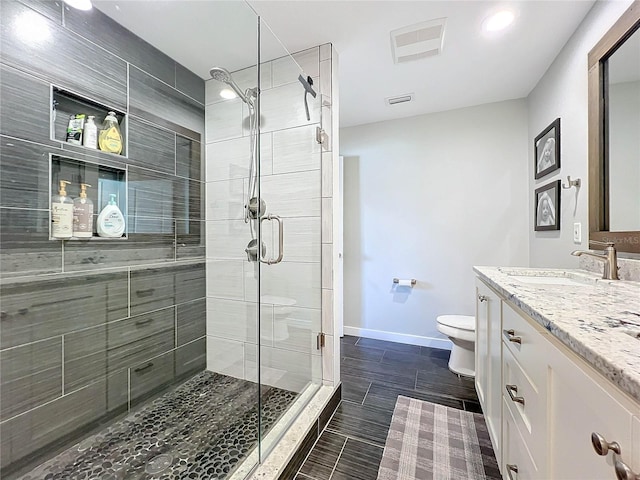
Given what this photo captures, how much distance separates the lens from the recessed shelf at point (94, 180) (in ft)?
4.51

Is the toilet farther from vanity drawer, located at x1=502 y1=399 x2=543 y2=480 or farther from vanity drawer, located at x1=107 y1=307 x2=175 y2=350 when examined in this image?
vanity drawer, located at x1=107 y1=307 x2=175 y2=350

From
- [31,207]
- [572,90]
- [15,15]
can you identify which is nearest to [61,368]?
[31,207]

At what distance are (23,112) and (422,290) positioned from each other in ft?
9.83

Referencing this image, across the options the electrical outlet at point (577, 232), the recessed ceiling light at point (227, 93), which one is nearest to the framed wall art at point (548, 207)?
the electrical outlet at point (577, 232)

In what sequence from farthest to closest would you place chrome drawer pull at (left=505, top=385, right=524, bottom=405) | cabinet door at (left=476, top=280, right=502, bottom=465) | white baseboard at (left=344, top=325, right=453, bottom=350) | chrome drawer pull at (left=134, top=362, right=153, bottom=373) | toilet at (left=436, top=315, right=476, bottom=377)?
white baseboard at (left=344, top=325, right=453, bottom=350) < toilet at (left=436, top=315, right=476, bottom=377) < chrome drawer pull at (left=134, top=362, right=153, bottom=373) < cabinet door at (left=476, top=280, right=502, bottom=465) < chrome drawer pull at (left=505, top=385, right=524, bottom=405)

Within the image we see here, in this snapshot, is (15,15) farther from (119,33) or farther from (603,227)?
(603,227)

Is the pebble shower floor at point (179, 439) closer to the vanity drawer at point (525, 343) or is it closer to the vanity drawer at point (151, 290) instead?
the vanity drawer at point (151, 290)

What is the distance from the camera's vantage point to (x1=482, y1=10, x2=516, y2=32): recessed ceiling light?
59.2 inches

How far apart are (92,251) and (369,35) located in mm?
2049

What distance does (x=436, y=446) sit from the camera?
143 cm

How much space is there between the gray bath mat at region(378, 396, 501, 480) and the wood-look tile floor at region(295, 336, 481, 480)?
0.21ft

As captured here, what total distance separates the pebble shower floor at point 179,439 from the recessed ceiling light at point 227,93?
199cm

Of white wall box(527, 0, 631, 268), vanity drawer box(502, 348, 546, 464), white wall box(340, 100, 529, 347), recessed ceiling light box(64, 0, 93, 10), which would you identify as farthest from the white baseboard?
recessed ceiling light box(64, 0, 93, 10)

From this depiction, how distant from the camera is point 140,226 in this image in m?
1.76
